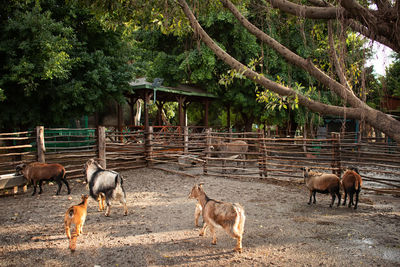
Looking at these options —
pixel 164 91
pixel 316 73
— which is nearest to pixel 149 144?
pixel 164 91

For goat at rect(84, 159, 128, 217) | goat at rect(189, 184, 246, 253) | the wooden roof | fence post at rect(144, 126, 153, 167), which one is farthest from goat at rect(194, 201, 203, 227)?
the wooden roof

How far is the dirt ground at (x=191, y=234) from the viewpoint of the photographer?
392cm

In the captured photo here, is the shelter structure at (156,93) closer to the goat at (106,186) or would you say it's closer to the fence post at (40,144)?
the fence post at (40,144)

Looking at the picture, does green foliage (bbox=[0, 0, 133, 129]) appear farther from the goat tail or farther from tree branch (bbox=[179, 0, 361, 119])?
the goat tail

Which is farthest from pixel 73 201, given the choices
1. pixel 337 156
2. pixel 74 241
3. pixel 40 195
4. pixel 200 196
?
pixel 337 156

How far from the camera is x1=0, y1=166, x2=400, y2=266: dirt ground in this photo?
3918mm

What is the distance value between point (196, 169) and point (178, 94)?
6178 millimetres

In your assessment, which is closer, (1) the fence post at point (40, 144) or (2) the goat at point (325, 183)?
(2) the goat at point (325, 183)

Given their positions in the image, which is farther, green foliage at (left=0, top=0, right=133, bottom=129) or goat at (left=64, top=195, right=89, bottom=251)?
green foliage at (left=0, top=0, right=133, bottom=129)

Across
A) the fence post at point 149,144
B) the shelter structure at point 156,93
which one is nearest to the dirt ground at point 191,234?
the fence post at point 149,144

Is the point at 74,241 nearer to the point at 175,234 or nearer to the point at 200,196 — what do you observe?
the point at 175,234

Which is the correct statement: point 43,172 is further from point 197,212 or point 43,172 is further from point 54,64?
point 197,212

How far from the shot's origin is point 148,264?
3.76 metres

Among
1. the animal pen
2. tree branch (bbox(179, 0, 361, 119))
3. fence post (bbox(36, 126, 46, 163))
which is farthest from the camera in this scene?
fence post (bbox(36, 126, 46, 163))
